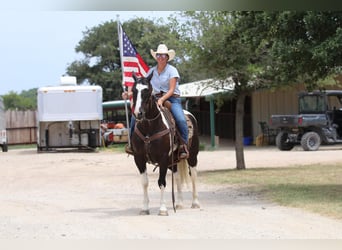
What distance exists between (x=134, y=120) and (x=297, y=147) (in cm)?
1897

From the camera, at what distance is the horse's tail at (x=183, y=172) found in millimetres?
10711

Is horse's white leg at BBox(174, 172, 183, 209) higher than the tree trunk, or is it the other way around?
the tree trunk

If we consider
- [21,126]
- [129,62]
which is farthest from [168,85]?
[21,126]

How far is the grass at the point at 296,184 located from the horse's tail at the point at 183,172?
1.61 m

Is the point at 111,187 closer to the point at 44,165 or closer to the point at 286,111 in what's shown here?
the point at 44,165

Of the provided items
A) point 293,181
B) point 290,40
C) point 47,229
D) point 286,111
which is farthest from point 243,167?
point 286,111

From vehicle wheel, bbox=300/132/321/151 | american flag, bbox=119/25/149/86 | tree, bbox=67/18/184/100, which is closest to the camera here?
american flag, bbox=119/25/149/86

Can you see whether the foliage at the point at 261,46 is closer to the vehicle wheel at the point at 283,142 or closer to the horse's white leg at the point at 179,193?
the horse's white leg at the point at 179,193

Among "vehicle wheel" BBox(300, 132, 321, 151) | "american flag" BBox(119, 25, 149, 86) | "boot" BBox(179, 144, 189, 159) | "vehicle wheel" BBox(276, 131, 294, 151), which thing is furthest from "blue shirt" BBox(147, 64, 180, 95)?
"vehicle wheel" BBox(276, 131, 294, 151)

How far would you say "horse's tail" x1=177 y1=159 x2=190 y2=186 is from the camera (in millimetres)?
10711

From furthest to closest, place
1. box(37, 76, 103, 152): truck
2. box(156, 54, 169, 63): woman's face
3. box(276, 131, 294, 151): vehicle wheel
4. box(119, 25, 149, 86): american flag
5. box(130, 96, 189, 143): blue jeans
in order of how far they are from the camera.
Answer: box(37, 76, 103, 152): truck < box(276, 131, 294, 151): vehicle wheel < box(119, 25, 149, 86): american flag < box(130, 96, 189, 143): blue jeans < box(156, 54, 169, 63): woman's face

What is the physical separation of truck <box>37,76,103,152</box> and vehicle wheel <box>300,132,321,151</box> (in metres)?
8.82

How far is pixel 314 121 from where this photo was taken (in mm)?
24828

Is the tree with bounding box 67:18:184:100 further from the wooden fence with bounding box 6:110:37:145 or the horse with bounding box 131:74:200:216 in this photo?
the horse with bounding box 131:74:200:216
